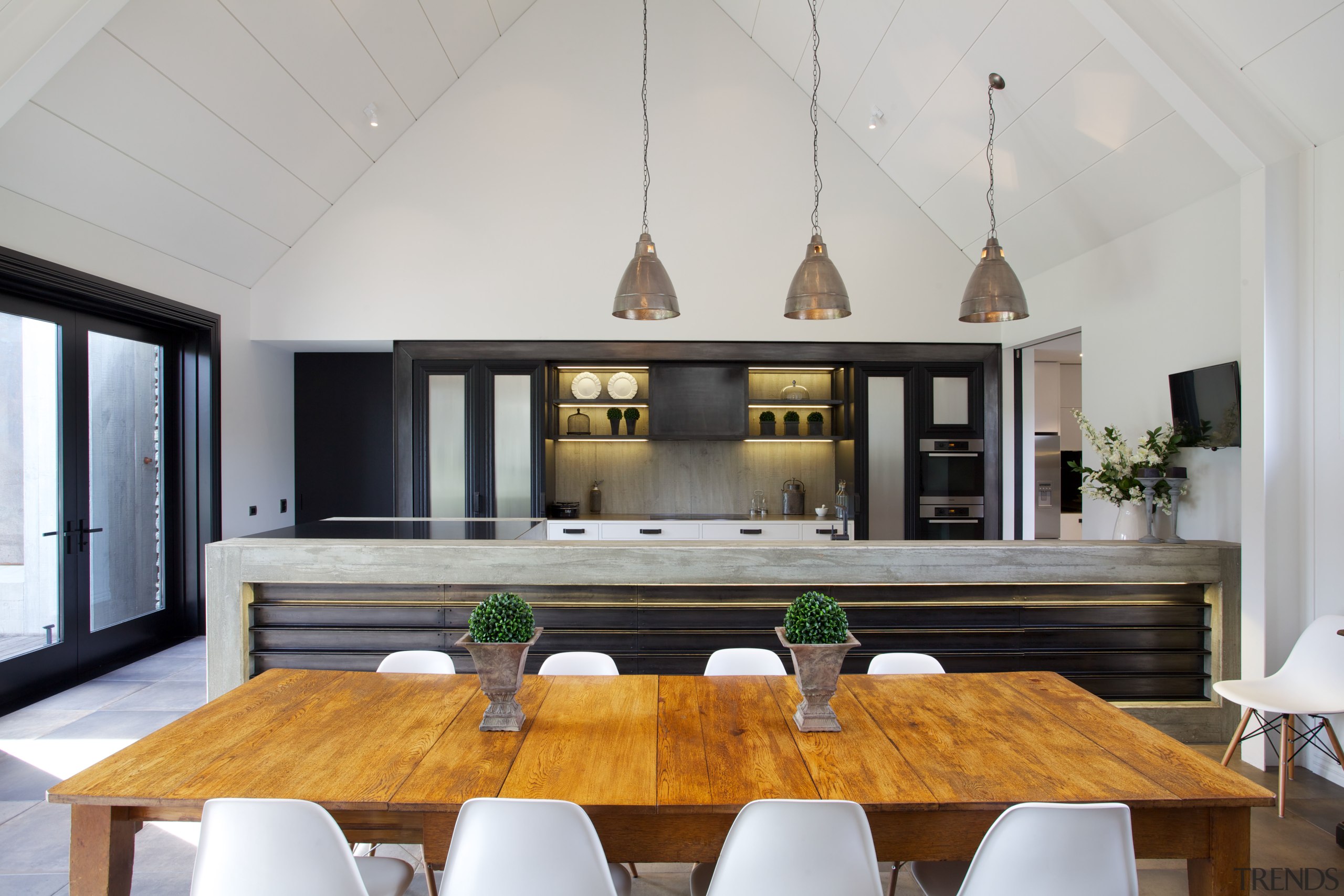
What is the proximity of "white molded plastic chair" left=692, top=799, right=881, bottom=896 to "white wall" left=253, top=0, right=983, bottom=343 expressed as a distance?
442 cm

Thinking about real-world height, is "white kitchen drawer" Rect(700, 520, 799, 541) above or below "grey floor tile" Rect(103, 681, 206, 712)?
above

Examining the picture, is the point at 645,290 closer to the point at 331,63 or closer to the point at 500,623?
the point at 500,623

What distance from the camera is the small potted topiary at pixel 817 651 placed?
70.4 inches

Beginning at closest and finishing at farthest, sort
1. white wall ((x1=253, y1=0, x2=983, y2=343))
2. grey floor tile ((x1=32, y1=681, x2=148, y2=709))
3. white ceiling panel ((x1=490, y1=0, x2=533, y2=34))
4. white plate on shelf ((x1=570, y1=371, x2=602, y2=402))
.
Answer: grey floor tile ((x1=32, y1=681, x2=148, y2=709)) → white ceiling panel ((x1=490, y1=0, x2=533, y2=34)) → white wall ((x1=253, y1=0, x2=983, y2=343)) → white plate on shelf ((x1=570, y1=371, x2=602, y2=402))

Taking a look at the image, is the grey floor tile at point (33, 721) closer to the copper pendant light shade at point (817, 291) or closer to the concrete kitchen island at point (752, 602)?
the concrete kitchen island at point (752, 602)

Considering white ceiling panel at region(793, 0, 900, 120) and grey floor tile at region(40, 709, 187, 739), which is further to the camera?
white ceiling panel at region(793, 0, 900, 120)

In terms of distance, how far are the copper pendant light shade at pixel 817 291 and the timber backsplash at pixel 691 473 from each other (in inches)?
123

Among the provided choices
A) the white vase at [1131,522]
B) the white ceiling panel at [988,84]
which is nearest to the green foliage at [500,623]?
the white vase at [1131,522]

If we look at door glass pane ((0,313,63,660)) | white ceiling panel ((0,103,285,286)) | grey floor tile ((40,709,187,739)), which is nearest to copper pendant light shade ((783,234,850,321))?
grey floor tile ((40,709,187,739))

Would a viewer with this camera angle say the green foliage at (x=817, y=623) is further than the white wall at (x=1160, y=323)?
No

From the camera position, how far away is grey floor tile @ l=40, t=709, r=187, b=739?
3469 mm

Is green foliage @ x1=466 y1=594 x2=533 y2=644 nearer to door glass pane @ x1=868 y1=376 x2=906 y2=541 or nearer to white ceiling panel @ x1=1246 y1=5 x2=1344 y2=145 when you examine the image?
white ceiling panel @ x1=1246 y1=5 x2=1344 y2=145

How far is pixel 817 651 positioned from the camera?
1779mm

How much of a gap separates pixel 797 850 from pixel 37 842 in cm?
272
